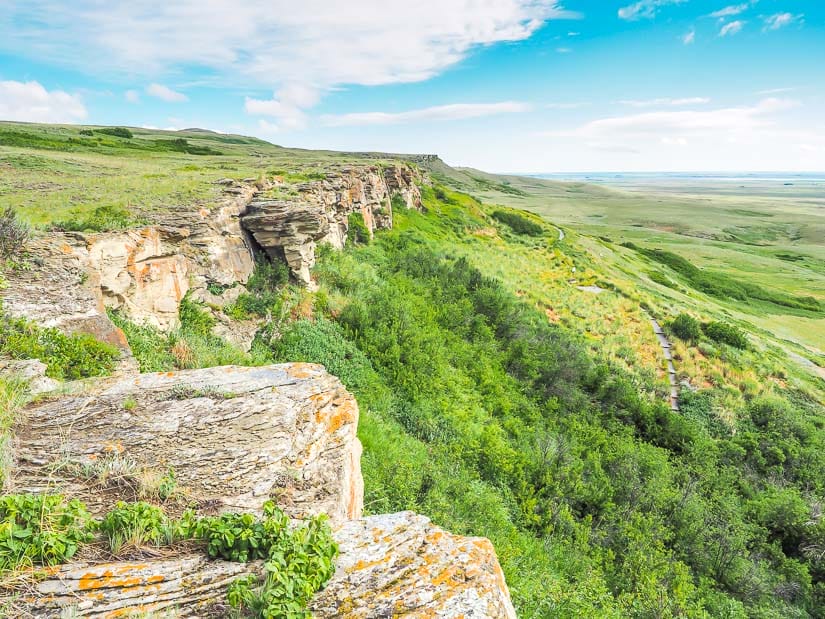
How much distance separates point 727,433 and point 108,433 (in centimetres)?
2371

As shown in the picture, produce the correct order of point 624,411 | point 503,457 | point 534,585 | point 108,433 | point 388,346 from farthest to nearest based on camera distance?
point 624,411 → point 388,346 → point 503,457 → point 534,585 → point 108,433

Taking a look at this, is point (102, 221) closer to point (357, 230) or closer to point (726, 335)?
point (357, 230)

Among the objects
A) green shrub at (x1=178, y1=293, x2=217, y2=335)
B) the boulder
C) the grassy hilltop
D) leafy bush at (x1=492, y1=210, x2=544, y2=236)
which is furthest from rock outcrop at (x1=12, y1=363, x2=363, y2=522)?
leafy bush at (x1=492, y1=210, x2=544, y2=236)

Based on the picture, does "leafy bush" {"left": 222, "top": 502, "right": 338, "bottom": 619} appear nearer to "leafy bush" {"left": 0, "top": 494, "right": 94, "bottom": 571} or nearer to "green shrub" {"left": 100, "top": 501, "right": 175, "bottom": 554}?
"green shrub" {"left": 100, "top": 501, "right": 175, "bottom": 554}

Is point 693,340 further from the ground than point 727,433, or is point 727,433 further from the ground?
point 693,340

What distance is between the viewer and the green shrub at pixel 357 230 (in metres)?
26.4

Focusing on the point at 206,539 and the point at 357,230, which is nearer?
the point at 206,539

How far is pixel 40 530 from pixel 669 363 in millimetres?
28291

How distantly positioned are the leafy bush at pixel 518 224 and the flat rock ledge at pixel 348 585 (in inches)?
2108

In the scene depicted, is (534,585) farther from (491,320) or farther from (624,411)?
(491,320)

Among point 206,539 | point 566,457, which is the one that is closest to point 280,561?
point 206,539

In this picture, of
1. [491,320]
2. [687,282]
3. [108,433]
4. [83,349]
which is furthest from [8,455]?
[687,282]

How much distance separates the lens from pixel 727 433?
62.4ft

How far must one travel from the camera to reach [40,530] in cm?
359
